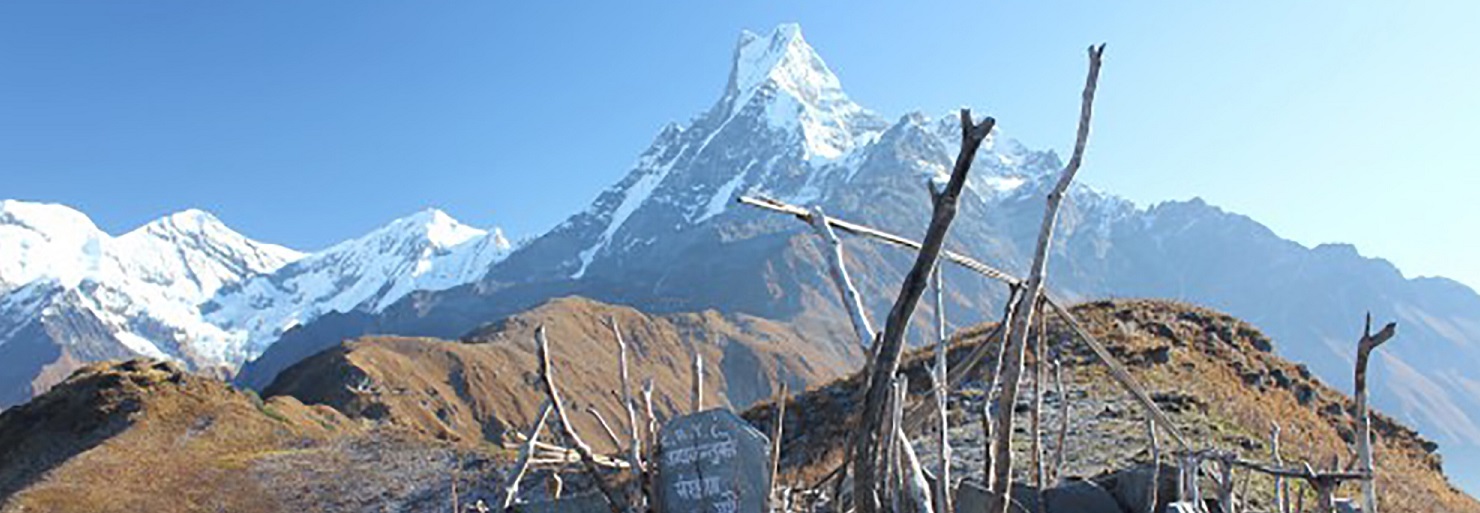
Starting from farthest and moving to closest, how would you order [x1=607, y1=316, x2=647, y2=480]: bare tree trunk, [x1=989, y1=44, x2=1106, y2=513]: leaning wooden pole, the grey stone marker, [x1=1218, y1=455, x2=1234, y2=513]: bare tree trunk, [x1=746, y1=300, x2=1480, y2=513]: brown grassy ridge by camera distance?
[x1=746, y1=300, x2=1480, y2=513]: brown grassy ridge → the grey stone marker → [x1=607, y1=316, x2=647, y2=480]: bare tree trunk → [x1=1218, y1=455, x2=1234, y2=513]: bare tree trunk → [x1=989, y1=44, x2=1106, y2=513]: leaning wooden pole

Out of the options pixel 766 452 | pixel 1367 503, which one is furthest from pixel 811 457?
pixel 1367 503

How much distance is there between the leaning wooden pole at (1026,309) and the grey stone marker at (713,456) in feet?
8.89

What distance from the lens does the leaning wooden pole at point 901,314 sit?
1.68 meters

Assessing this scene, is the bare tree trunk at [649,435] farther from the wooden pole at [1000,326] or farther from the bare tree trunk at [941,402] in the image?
the bare tree trunk at [941,402]

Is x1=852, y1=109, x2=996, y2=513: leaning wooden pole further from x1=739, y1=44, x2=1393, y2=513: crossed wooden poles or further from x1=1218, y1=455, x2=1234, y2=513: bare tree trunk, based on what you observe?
x1=1218, y1=455, x2=1234, y2=513: bare tree trunk

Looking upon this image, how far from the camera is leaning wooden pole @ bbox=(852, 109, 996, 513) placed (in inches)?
66.2

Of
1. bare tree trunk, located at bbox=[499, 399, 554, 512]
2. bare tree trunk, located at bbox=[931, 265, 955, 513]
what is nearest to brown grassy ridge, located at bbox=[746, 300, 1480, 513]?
bare tree trunk, located at bbox=[499, 399, 554, 512]

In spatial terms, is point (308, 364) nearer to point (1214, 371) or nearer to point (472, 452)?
point (472, 452)

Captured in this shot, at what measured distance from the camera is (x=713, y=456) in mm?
4684

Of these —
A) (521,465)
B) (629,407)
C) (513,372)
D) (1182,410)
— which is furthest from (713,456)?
(513,372)

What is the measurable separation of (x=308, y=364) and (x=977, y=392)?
81.4 m

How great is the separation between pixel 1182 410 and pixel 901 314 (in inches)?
601

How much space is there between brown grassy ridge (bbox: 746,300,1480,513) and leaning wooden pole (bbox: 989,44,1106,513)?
271 inches

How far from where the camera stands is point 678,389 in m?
174
